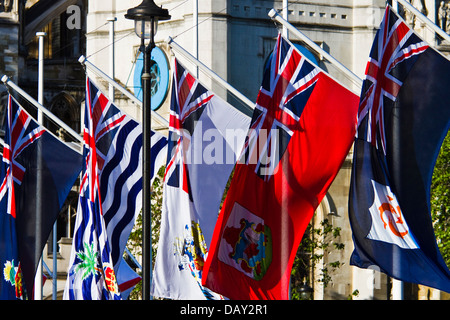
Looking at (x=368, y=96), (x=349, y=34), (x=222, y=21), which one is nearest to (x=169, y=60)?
(x=222, y=21)

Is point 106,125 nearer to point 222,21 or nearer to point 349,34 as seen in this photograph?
point 222,21

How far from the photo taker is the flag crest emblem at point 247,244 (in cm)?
2561

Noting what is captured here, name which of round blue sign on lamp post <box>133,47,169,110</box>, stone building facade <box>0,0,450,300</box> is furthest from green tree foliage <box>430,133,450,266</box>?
round blue sign on lamp post <box>133,47,169,110</box>

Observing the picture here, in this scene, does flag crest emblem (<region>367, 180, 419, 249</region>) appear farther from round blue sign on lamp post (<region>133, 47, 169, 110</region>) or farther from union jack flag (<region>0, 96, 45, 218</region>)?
round blue sign on lamp post (<region>133, 47, 169, 110</region>)

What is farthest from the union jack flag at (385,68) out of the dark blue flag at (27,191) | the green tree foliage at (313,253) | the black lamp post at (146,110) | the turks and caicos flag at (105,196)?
the green tree foliage at (313,253)

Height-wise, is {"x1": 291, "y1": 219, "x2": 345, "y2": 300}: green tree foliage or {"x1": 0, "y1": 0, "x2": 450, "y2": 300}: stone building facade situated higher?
{"x1": 0, "y1": 0, "x2": 450, "y2": 300}: stone building facade

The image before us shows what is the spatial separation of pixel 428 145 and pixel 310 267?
19788 mm

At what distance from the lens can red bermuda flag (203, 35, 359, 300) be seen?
2559cm

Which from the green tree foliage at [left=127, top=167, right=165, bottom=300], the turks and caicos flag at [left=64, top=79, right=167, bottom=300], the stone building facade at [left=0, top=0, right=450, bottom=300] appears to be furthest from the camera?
the stone building facade at [left=0, top=0, right=450, bottom=300]

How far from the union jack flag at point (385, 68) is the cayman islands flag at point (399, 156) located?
0.05ft

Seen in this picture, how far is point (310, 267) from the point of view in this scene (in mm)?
43031

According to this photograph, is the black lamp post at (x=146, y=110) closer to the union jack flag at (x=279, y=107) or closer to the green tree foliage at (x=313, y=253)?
the union jack flag at (x=279, y=107)

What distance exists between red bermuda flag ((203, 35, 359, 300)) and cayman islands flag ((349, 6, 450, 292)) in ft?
4.89

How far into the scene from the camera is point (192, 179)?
28.1 m
